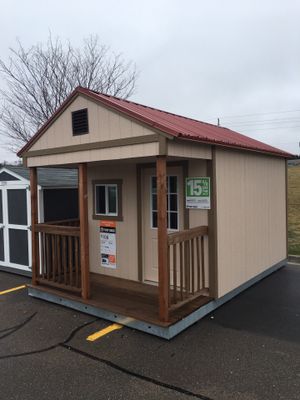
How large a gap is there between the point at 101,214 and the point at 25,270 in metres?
2.12

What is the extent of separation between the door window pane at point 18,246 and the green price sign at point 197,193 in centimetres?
382

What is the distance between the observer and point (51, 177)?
7699 millimetres

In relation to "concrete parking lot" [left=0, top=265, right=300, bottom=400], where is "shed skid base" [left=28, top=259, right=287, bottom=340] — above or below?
above

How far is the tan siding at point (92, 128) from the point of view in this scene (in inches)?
179

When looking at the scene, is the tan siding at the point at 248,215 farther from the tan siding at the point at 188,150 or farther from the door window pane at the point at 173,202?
the door window pane at the point at 173,202

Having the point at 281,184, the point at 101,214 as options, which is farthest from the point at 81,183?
the point at 281,184

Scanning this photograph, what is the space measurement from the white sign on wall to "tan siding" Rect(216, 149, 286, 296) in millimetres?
2206

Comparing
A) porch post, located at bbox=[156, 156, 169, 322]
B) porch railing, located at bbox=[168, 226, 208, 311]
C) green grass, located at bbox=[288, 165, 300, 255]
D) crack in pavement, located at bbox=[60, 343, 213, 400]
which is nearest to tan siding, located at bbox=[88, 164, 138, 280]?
porch railing, located at bbox=[168, 226, 208, 311]

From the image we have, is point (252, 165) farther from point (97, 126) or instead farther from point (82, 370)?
point (82, 370)

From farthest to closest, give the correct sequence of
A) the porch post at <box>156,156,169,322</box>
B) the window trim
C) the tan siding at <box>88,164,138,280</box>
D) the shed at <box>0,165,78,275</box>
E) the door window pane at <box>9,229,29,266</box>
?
the door window pane at <box>9,229,29,266</box>, the shed at <box>0,165,78,275</box>, the window trim, the tan siding at <box>88,164,138,280</box>, the porch post at <box>156,156,169,322</box>

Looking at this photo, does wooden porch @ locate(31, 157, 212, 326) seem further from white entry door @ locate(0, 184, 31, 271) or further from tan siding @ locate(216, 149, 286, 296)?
white entry door @ locate(0, 184, 31, 271)

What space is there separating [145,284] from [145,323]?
1.69m

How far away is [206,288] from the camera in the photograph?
5.20 metres

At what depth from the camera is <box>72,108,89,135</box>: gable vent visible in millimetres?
5105
